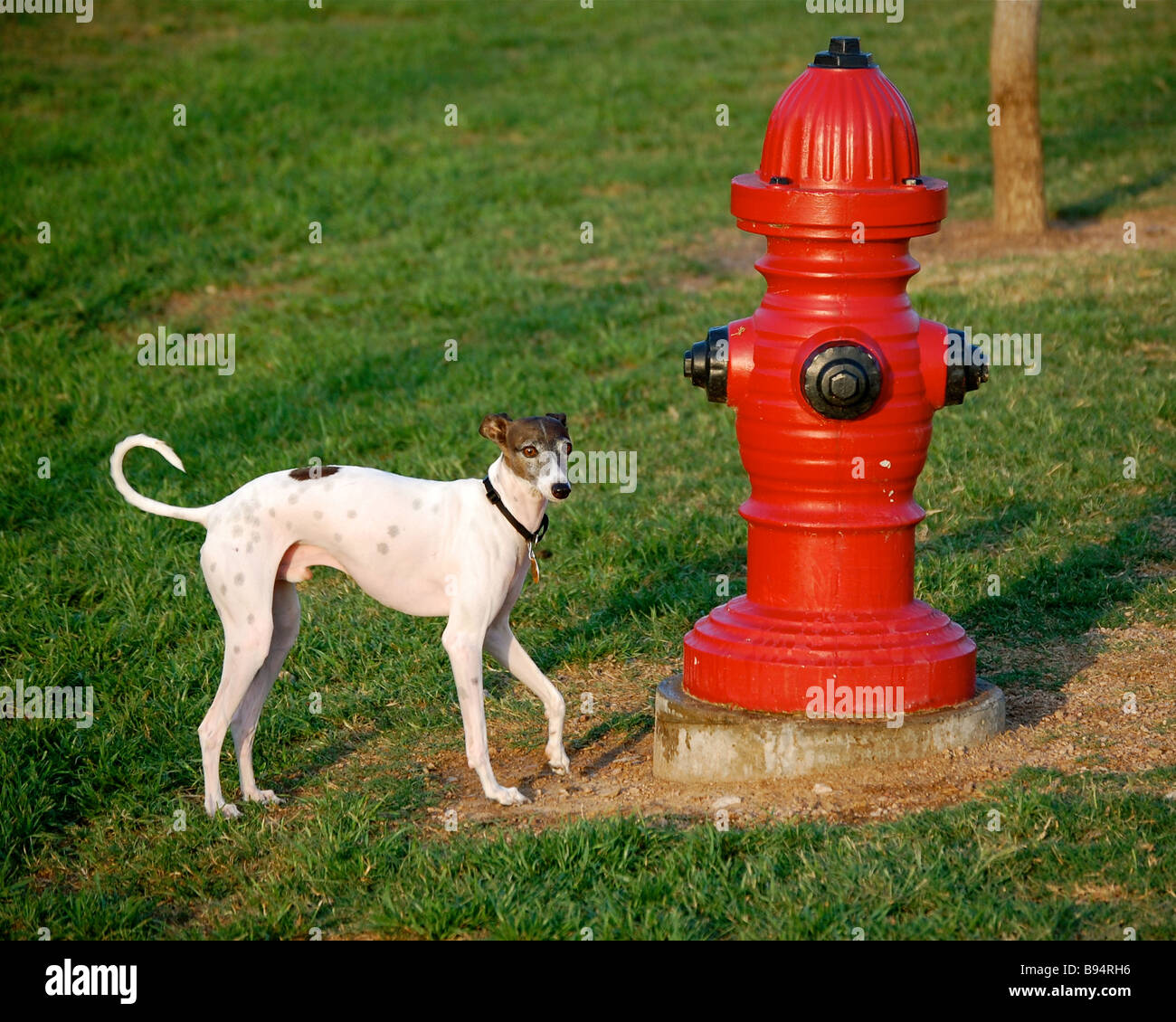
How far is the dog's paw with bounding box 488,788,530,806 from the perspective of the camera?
464 cm

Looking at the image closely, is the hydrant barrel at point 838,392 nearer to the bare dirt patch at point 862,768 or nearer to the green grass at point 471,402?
the bare dirt patch at point 862,768

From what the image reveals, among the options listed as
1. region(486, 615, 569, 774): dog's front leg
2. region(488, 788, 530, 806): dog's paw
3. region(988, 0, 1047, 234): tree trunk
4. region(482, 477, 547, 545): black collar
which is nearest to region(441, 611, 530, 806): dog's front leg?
region(488, 788, 530, 806): dog's paw

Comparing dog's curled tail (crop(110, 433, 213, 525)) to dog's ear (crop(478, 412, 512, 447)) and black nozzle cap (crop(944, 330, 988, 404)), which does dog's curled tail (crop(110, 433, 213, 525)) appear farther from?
black nozzle cap (crop(944, 330, 988, 404))

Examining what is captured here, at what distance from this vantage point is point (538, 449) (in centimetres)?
462

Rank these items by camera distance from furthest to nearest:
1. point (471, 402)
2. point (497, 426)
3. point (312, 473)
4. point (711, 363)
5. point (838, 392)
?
point (471, 402)
point (312, 473)
point (497, 426)
point (711, 363)
point (838, 392)

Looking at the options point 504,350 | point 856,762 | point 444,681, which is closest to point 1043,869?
point 856,762

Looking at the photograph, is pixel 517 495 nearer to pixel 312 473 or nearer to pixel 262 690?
pixel 312 473

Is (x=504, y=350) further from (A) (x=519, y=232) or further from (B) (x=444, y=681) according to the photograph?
(B) (x=444, y=681)

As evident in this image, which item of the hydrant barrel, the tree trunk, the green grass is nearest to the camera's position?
the green grass

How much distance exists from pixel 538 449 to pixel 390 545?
1.92 feet

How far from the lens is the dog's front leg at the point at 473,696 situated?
184 inches

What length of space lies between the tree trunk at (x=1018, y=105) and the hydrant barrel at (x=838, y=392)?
22.6 ft

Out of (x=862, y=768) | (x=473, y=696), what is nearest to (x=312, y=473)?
(x=473, y=696)

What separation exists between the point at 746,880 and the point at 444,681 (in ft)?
6.86
